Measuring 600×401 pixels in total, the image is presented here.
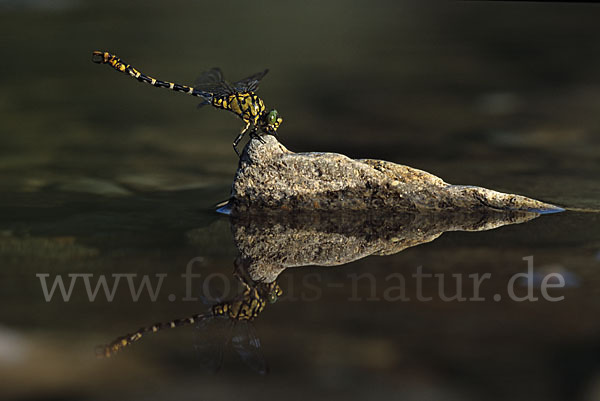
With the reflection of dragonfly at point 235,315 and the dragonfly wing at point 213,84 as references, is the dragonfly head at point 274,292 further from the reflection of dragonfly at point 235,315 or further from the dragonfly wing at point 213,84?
the dragonfly wing at point 213,84

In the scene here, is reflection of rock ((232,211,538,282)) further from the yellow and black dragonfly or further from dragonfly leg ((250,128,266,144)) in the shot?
dragonfly leg ((250,128,266,144))

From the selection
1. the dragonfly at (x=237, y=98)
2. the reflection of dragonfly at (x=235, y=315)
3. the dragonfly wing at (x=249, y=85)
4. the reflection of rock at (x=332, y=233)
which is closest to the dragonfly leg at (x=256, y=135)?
the dragonfly at (x=237, y=98)

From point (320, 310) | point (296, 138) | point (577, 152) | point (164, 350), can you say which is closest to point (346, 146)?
point (296, 138)

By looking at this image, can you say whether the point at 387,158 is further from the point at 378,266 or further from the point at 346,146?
the point at 378,266

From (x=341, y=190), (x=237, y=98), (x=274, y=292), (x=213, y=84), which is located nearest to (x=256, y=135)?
(x=237, y=98)

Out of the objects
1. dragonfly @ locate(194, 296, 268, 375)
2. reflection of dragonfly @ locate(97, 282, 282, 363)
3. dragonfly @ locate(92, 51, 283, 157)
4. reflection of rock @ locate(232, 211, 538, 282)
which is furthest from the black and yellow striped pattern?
dragonfly @ locate(194, 296, 268, 375)
